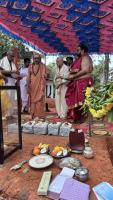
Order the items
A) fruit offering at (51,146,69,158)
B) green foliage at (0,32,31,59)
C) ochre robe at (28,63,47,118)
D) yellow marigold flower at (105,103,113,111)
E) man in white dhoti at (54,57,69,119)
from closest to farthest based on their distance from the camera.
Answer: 1. yellow marigold flower at (105,103,113,111)
2. fruit offering at (51,146,69,158)
3. ochre robe at (28,63,47,118)
4. man in white dhoti at (54,57,69,119)
5. green foliage at (0,32,31,59)

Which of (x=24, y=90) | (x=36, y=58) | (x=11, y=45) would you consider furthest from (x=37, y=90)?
(x=11, y=45)

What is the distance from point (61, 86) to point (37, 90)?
68 cm

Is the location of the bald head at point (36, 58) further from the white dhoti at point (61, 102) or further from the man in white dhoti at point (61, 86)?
the white dhoti at point (61, 102)

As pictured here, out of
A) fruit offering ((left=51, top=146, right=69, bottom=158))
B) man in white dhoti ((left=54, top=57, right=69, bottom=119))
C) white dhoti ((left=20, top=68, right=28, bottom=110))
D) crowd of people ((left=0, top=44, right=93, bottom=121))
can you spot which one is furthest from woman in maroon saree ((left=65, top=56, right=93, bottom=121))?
fruit offering ((left=51, top=146, right=69, bottom=158))

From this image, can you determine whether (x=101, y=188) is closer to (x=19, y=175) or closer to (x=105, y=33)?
(x=19, y=175)

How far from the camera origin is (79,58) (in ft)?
18.9

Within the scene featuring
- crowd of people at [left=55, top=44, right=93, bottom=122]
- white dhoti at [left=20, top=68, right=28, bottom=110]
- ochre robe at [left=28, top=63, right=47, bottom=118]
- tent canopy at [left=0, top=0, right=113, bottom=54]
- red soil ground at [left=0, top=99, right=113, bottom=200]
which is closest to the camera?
red soil ground at [left=0, top=99, right=113, bottom=200]

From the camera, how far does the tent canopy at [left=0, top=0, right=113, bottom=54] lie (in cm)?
480

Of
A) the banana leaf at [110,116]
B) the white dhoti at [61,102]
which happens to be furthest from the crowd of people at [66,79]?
the banana leaf at [110,116]

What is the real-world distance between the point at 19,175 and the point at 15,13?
3.99 metres

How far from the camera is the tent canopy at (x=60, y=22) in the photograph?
4.80 meters

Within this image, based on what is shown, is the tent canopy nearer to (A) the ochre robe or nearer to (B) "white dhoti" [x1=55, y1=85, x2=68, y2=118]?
(A) the ochre robe

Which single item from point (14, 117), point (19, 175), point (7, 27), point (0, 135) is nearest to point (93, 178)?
point (19, 175)

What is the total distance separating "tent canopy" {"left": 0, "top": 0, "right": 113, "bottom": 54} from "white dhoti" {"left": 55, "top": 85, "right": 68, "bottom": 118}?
56.7 inches
